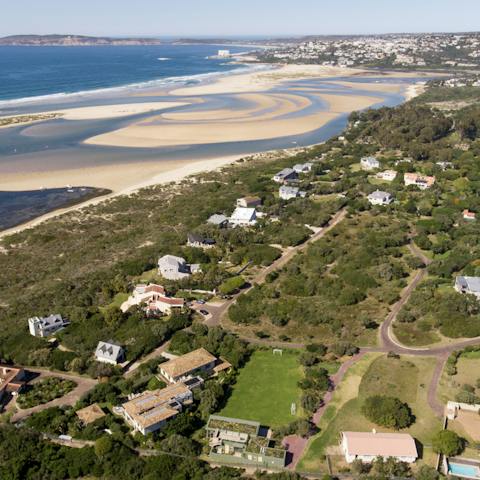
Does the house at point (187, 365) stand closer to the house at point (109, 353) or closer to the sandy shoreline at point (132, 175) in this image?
the house at point (109, 353)

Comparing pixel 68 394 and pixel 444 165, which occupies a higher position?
pixel 444 165

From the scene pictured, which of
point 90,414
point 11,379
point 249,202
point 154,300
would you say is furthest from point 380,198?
point 11,379

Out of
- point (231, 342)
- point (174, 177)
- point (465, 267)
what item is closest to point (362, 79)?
point (174, 177)

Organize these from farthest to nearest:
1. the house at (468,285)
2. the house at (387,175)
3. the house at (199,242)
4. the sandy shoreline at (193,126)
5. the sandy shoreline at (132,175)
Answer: the sandy shoreline at (193,126)
the house at (387,175)
the sandy shoreline at (132,175)
the house at (199,242)
the house at (468,285)

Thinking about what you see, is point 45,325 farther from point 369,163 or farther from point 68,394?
point 369,163

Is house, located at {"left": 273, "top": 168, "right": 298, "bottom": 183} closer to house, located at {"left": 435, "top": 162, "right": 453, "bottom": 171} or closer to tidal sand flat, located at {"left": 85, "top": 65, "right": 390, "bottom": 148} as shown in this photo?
house, located at {"left": 435, "top": 162, "right": 453, "bottom": 171}

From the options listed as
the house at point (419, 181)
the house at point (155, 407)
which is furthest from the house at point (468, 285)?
the house at point (419, 181)
